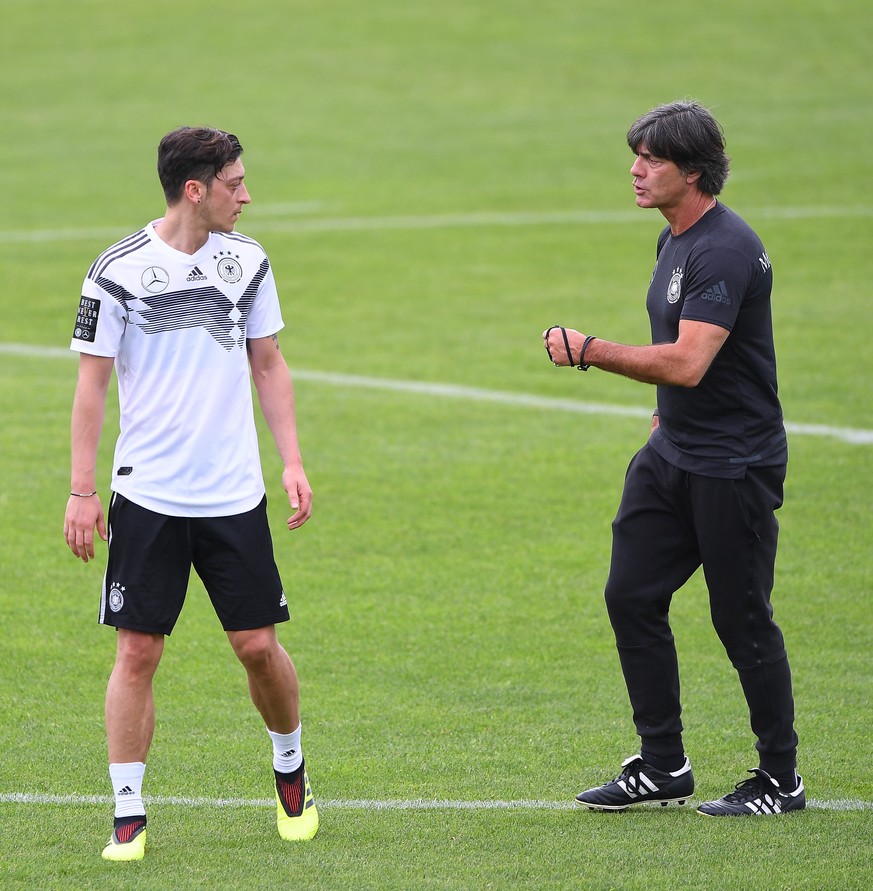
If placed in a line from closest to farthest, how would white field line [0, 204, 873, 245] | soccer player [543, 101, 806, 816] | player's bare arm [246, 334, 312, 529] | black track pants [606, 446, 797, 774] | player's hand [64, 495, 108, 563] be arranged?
player's hand [64, 495, 108, 563] < soccer player [543, 101, 806, 816] < player's bare arm [246, 334, 312, 529] < black track pants [606, 446, 797, 774] < white field line [0, 204, 873, 245]

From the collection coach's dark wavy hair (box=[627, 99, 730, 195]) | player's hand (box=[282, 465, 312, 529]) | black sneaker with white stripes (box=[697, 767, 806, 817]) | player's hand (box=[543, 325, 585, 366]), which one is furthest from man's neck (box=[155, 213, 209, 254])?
black sneaker with white stripes (box=[697, 767, 806, 817])

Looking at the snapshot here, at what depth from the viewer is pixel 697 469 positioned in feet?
16.6

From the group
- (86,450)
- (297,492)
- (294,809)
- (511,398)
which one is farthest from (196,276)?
(511,398)

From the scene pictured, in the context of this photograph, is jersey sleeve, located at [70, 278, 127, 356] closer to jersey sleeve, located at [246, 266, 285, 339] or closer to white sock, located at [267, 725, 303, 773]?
jersey sleeve, located at [246, 266, 285, 339]

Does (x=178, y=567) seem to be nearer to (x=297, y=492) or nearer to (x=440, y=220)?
(x=297, y=492)

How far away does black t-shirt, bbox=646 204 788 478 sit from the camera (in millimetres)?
4863

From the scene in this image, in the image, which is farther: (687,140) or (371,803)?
(371,803)

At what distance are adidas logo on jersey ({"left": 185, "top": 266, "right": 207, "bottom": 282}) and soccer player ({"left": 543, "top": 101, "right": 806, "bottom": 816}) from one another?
3.61 ft

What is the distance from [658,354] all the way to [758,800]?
1583 mm

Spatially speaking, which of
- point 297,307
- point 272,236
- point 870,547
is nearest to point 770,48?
point 272,236

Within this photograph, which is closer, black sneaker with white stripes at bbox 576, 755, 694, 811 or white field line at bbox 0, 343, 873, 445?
black sneaker with white stripes at bbox 576, 755, 694, 811

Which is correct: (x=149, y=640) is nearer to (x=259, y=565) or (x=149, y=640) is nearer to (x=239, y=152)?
(x=259, y=565)

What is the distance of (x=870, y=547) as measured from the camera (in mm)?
8664

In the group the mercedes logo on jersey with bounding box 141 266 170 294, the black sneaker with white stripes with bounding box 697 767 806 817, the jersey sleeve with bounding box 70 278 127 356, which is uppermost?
the mercedes logo on jersey with bounding box 141 266 170 294
